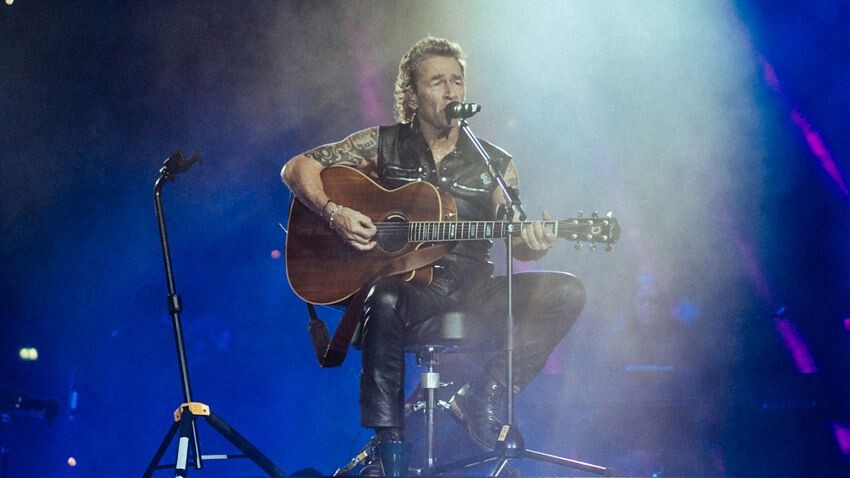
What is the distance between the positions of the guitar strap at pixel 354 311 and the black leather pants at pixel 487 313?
0.41ft

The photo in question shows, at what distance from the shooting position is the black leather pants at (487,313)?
2857 mm

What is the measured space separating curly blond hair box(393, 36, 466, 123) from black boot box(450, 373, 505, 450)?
1.47m

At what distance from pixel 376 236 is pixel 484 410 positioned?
0.86 metres

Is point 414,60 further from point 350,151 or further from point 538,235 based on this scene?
point 538,235

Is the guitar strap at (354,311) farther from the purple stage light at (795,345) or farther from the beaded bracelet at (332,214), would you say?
the purple stage light at (795,345)

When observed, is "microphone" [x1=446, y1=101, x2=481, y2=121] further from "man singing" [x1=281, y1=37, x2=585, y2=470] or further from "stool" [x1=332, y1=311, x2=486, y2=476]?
"stool" [x1=332, y1=311, x2=486, y2=476]

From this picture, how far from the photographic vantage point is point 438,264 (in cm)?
332

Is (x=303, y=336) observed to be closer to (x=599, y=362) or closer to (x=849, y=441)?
(x=599, y=362)

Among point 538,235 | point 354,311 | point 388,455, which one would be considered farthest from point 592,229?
point 388,455

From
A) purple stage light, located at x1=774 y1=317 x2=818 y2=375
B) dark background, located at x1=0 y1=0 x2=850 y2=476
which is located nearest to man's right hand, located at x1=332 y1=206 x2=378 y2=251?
dark background, located at x1=0 y1=0 x2=850 y2=476

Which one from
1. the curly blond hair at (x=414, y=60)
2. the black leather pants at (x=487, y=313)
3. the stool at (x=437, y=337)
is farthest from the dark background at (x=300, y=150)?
the stool at (x=437, y=337)

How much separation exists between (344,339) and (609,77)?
108 inches

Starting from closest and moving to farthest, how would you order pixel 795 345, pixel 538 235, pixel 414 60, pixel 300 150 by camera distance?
pixel 538 235
pixel 414 60
pixel 795 345
pixel 300 150

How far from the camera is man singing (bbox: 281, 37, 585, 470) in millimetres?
2867
